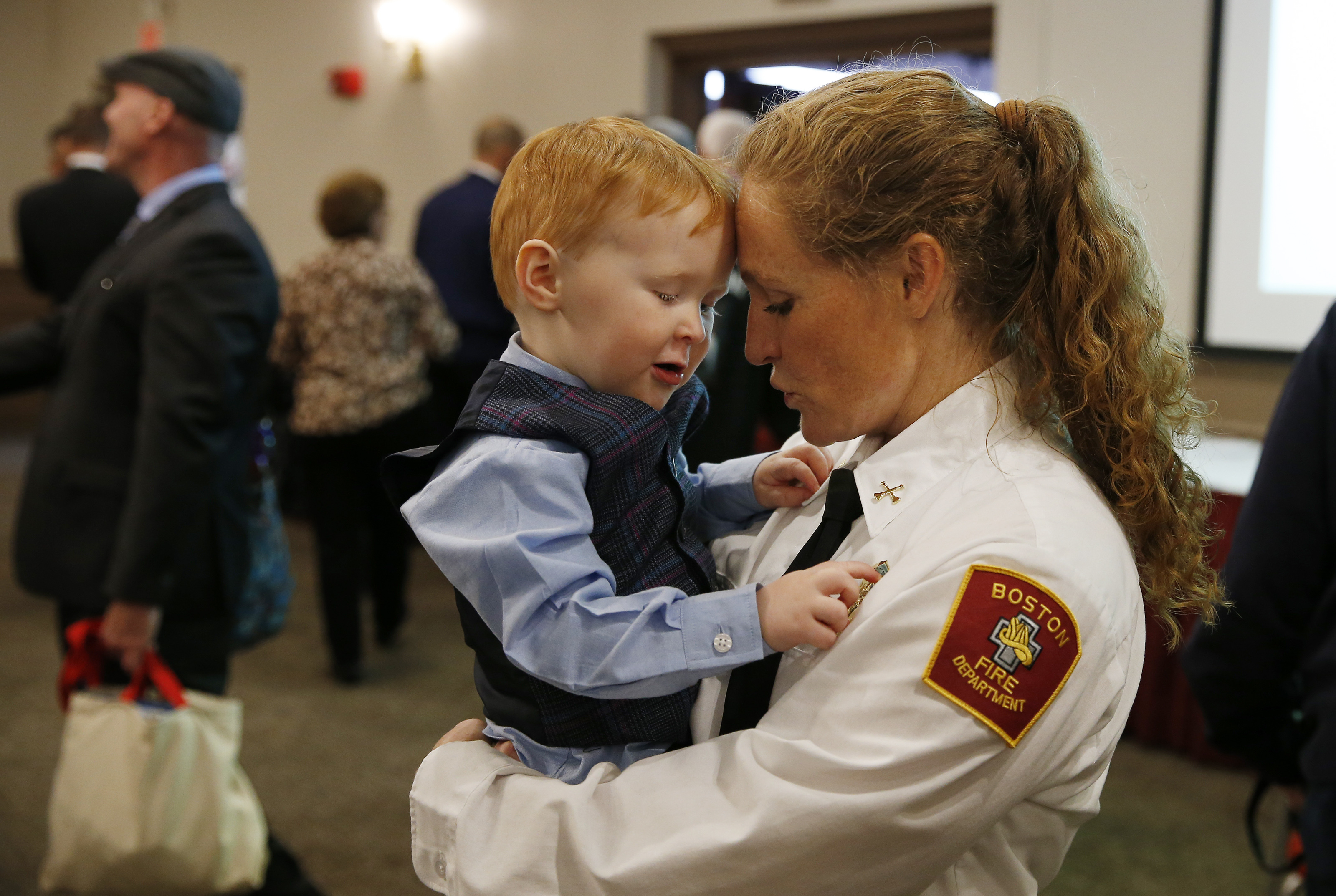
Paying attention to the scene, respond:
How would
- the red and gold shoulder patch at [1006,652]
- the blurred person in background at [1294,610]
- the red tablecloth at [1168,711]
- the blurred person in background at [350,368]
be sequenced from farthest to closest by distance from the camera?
the blurred person in background at [350,368] → the red tablecloth at [1168,711] → the blurred person in background at [1294,610] → the red and gold shoulder patch at [1006,652]

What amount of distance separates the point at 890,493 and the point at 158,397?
153cm

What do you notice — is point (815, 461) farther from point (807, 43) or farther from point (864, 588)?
point (807, 43)

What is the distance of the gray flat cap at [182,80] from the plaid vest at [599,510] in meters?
1.56

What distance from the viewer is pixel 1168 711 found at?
11.0 feet

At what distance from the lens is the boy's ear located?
1.04 meters

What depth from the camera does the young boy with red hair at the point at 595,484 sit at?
3.08ft

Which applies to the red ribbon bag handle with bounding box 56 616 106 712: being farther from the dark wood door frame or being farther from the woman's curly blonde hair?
the dark wood door frame

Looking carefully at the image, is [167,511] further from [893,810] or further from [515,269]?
[893,810]

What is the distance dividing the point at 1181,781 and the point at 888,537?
269 centimetres

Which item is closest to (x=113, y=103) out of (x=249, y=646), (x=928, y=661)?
(x=249, y=646)

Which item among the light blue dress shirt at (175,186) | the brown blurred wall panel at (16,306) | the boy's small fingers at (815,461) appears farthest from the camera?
the brown blurred wall panel at (16,306)

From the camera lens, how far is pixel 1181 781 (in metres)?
3.23

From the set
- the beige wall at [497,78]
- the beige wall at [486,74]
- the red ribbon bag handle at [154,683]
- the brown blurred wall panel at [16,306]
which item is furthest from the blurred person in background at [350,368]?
the brown blurred wall panel at [16,306]

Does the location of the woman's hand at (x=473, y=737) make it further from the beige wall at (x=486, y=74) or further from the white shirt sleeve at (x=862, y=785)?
the beige wall at (x=486, y=74)
